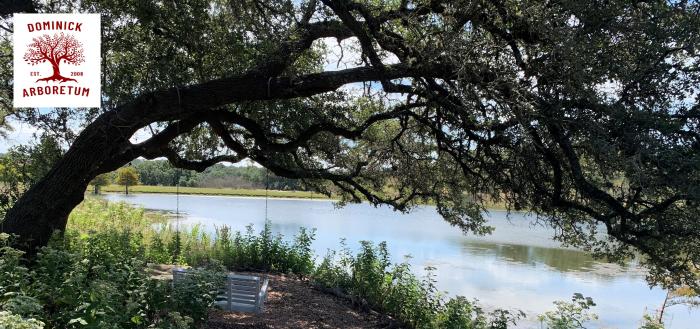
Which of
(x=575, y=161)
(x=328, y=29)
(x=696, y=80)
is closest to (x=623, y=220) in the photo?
(x=575, y=161)

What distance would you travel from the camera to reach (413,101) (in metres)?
5.81

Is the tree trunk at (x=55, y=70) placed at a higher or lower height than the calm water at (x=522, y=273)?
higher

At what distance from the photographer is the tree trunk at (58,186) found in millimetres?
4707

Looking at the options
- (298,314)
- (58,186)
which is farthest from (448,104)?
(58,186)

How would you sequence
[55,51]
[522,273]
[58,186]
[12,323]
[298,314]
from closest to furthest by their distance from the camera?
[12,323] < [58,186] < [55,51] < [298,314] < [522,273]

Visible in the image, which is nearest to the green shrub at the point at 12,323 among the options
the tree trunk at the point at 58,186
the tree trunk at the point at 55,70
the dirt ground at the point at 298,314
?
the dirt ground at the point at 298,314

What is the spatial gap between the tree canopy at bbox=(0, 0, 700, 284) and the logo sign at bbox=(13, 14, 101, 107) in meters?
0.25

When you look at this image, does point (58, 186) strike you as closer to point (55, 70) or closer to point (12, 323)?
point (55, 70)

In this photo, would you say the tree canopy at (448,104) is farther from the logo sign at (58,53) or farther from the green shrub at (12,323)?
the green shrub at (12,323)

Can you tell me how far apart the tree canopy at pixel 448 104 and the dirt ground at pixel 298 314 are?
1.56 m

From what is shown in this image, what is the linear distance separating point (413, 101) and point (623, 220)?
2619 millimetres

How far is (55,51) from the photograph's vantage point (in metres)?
4.88

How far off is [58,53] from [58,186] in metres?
1.27

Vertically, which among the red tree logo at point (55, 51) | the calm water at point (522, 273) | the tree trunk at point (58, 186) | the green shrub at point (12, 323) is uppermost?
the red tree logo at point (55, 51)
